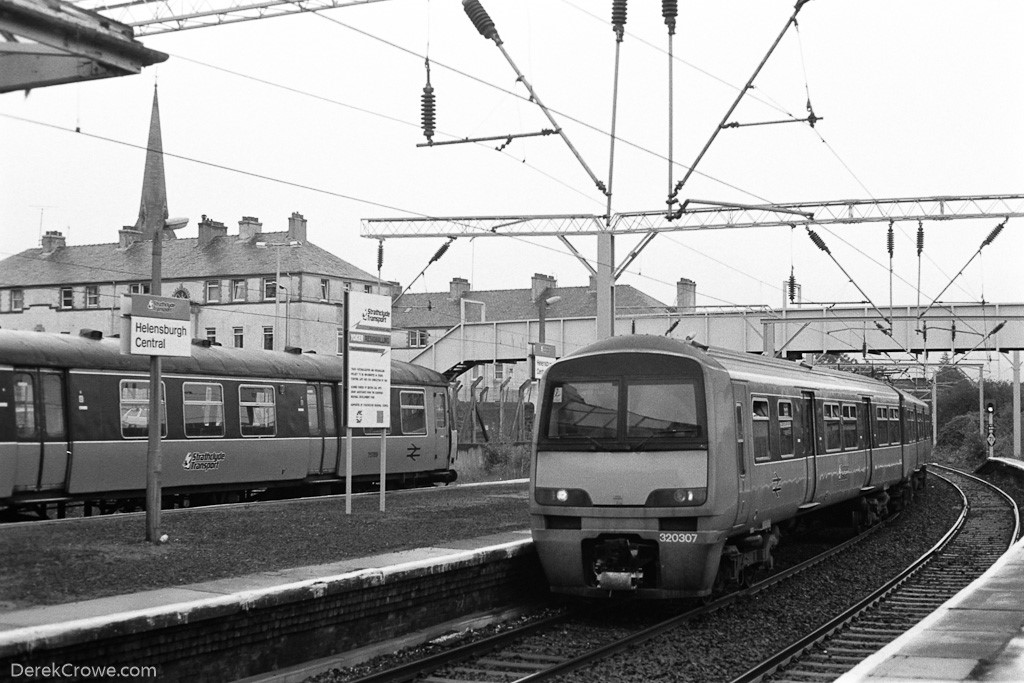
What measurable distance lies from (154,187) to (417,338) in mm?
75210

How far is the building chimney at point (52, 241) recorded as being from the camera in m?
76.2

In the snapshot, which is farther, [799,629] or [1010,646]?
[799,629]

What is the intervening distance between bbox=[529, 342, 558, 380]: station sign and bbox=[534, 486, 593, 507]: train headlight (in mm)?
8846

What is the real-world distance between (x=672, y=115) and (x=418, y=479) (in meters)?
11.4

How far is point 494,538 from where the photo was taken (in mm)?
14594

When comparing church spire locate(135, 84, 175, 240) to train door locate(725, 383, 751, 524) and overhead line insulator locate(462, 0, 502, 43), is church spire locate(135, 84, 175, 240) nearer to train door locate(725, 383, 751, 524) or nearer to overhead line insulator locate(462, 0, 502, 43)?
overhead line insulator locate(462, 0, 502, 43)

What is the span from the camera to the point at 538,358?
2277cm

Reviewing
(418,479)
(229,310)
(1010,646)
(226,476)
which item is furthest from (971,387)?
(1010,646)

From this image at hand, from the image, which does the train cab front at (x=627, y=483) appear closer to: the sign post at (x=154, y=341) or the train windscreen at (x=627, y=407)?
the train windscreen at (x=627, y=407)

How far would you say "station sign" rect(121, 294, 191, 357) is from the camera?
522 inches

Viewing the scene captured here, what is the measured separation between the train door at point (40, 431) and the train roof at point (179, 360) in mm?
250

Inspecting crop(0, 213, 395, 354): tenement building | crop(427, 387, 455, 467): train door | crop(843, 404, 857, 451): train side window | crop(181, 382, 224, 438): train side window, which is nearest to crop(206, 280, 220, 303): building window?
crop(0, 213, 395, 354): tenement building

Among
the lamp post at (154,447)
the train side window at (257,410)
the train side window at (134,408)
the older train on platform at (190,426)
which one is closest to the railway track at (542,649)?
the lamp post at (154,447)

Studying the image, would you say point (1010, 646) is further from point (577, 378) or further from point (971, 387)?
point (971, 387)
